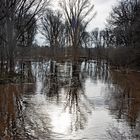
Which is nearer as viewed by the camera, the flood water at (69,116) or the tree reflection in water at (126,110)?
the flood water at (69,116)

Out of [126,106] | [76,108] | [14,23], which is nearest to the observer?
[76,108]

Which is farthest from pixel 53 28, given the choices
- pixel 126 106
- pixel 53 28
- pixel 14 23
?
pixel 126 106

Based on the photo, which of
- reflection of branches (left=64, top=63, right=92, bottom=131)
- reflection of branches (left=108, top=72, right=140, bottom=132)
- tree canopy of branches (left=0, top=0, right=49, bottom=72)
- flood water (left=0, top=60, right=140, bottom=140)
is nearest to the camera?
flood water (left=0, top=60, right=140, bottom=140)

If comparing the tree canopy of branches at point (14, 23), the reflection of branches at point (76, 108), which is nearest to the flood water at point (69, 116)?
the reflection of branches at point (76, 108)

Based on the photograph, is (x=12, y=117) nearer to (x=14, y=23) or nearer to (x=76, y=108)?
(x=76, y=108)

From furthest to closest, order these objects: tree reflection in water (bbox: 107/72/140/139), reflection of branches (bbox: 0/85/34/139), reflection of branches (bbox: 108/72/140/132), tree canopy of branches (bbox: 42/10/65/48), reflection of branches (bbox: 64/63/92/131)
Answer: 1. tree canopy of branches (bbox: 42/10/65/48)
2. reflection of branches (bbox: 108/72/140/132)
3. reflection of branches (bbox: 64/63/92/131)
4. tree reflection in water (bbox: 107/72/140/139)
5. reflection of branches (bbox: 0/85/34/139)

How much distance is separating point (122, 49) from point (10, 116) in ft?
143

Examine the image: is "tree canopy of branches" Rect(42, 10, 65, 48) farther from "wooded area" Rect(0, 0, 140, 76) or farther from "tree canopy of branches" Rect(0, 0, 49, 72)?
"tree canopy of branches" Rect(0, 0, 49, 72)

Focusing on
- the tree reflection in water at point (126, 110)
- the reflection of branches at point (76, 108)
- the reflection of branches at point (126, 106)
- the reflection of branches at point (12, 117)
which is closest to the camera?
the reflection of branches at point (12, 117)

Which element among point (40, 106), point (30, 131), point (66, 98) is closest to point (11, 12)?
point (66, 98)

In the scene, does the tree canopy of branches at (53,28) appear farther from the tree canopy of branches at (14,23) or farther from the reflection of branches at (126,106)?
the reflection of branches at (126,106)

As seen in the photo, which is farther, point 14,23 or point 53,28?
point 53,28

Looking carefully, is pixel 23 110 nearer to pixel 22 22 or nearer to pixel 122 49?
pixel 22 22

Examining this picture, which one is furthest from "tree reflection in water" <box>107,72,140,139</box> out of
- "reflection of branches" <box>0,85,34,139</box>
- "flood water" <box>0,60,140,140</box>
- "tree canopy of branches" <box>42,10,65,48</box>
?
"tree canopy of branches" <box>42,10,65,48</box>
